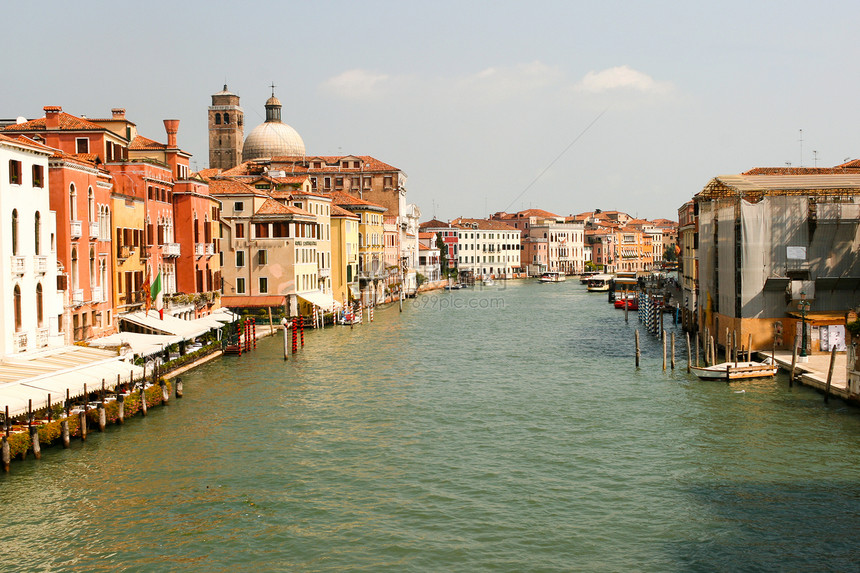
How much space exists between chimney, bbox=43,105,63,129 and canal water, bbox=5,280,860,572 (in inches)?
366

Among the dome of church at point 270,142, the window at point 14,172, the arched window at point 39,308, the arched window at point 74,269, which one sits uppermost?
the dome of church at point 270,142

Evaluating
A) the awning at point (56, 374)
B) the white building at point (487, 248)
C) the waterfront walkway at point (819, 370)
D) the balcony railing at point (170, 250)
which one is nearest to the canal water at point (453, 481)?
the waterfront walkway at point (819, 370)

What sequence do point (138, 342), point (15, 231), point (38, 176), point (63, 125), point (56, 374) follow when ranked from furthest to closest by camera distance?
point (63, 125) < point (138, 342) < point (38, 176) < point (15, 231) < point (56, 374)

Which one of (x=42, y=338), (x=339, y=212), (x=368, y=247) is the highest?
(x=339, y=212)

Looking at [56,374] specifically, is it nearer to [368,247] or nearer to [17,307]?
[17,307]

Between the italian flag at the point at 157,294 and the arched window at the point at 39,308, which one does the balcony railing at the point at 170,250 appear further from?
the arched window at the point at 39,308

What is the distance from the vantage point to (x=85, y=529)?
1389 cm

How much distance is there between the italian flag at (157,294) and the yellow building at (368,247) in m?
27.6

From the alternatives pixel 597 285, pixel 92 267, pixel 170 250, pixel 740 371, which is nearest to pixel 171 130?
pixel 170 250

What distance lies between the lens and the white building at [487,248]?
11894 centimetres

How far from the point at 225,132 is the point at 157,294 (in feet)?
189

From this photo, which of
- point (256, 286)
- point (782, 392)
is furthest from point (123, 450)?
point (256, 286)

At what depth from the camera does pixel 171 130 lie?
1361 inches

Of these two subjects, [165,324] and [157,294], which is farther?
[157,294]
